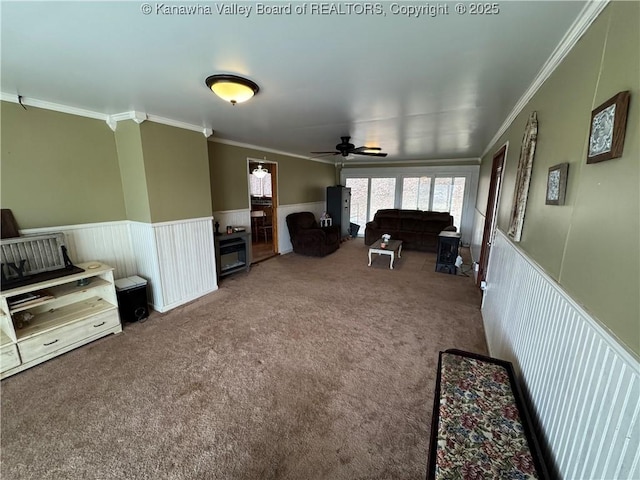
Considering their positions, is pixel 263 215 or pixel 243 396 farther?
pixel 263 215

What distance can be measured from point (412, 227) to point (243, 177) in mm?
4185

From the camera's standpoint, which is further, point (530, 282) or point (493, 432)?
point (530, 282)

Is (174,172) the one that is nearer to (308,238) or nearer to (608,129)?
(308,238)

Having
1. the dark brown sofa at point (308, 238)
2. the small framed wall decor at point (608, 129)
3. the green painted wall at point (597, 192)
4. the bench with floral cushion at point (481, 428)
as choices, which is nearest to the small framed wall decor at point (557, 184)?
the green painted wall at point (597, 192)

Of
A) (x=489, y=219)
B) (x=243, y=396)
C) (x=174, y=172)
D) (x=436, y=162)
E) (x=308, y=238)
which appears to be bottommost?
(x=243, y=396)

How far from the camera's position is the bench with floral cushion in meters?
0.98

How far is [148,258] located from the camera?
3080 millimetres

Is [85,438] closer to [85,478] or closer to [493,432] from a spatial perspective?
[85,478]

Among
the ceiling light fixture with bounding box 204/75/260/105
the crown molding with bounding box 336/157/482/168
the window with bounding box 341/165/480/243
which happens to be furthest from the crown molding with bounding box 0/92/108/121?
the window with bounding box 341/165/480/243

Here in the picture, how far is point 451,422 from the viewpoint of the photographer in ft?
3.88

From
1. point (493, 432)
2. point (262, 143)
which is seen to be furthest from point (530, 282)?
point (262, 143)

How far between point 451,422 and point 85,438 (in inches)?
81.6

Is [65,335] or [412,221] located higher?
[412,221]

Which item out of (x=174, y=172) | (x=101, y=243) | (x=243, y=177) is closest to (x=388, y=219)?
(x=243, y=177)
